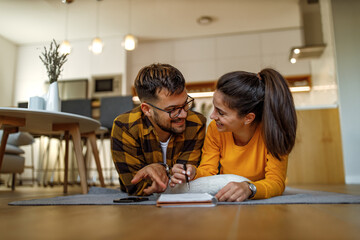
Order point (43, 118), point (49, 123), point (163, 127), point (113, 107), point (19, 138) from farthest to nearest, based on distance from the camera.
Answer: point (113, 107), point (19, 138), point (49, 123), point (43, 118), point (163, 127)

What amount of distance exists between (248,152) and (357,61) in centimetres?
263

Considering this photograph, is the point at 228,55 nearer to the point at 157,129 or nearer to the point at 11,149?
the point at 11,149

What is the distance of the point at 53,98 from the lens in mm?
1814

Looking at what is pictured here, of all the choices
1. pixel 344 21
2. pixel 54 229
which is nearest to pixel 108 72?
pixel 344 21

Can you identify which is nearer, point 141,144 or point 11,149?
point 141,144

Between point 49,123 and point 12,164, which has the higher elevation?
point 49,123

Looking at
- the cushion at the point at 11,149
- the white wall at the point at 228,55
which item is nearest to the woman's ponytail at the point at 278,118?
the cushion at the point at 11,149

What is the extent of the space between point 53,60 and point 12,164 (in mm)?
1494

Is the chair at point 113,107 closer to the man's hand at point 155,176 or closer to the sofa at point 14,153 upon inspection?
the sofa at point 14,153

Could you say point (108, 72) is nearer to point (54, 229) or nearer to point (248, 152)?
point (248, 152)

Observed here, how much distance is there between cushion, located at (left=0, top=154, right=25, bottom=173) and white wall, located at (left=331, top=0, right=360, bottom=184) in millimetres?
3165

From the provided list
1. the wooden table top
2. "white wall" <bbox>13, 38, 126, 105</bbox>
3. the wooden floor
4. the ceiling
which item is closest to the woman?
the wooden floor

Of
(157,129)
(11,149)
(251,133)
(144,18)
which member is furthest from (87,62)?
(251,133)

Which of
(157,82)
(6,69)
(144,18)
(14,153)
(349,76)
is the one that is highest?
(144,18)
